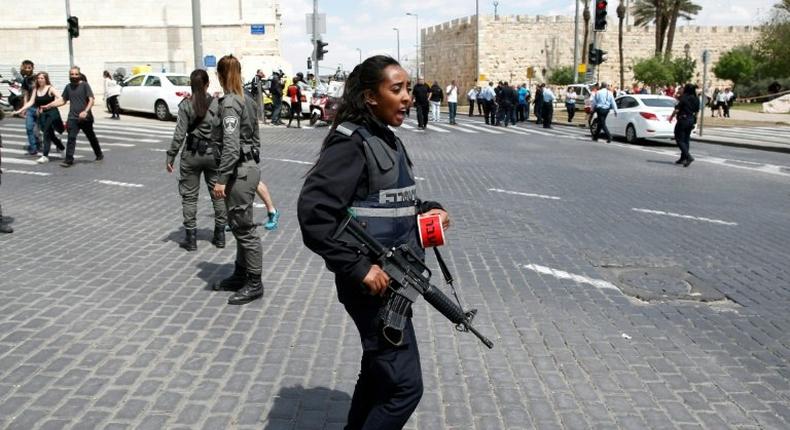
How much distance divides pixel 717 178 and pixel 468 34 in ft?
178

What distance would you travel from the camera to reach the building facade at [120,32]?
3719 cm

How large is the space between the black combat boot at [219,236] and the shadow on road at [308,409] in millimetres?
3587

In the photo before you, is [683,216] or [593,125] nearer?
[683,216]

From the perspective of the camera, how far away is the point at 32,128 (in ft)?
47.7

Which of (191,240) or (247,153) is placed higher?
(247,153)

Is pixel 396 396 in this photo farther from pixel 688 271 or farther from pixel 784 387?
pixel 688 271

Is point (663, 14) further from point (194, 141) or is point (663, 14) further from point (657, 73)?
point (194, 141)

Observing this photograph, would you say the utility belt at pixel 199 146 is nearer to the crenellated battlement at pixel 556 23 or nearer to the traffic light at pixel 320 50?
the traffic light at pixel 320 50

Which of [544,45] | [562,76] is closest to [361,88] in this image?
[562,76]

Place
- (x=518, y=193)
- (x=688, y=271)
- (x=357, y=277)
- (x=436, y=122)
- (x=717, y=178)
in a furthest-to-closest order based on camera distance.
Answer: (x=436, y=122) < (x=717, y=178) < (x=518, y=193) < (x=688, y=271) < (x=357, y=277)

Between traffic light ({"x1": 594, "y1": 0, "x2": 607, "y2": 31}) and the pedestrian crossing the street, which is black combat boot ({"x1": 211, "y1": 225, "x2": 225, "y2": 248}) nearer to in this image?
the pedestrian crossing the street

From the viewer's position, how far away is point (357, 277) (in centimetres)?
272

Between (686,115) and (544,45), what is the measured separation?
2055 inches

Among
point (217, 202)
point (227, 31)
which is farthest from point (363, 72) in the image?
point (227, 31)
